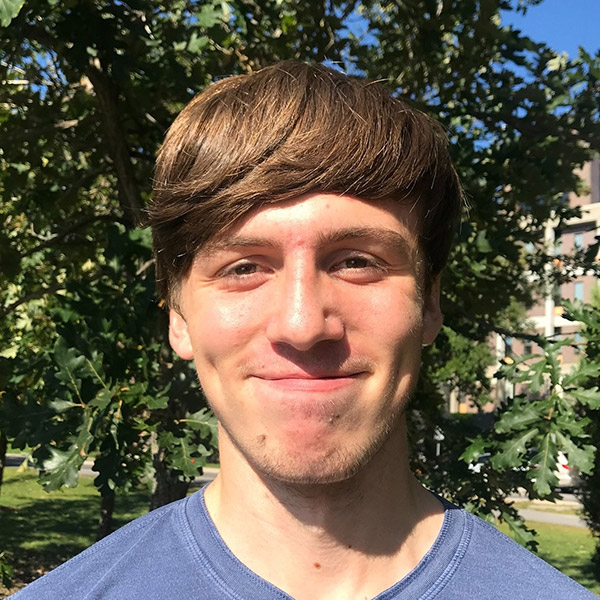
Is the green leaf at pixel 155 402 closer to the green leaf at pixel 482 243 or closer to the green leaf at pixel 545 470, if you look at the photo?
the green leaf at pixel 545 470

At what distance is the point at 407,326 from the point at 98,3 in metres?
3.04

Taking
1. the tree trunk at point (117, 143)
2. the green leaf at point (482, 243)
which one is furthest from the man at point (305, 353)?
the tree trunk at point (117, 143)

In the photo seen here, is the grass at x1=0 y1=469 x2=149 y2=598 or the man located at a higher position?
the man

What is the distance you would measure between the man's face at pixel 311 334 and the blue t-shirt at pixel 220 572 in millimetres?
229

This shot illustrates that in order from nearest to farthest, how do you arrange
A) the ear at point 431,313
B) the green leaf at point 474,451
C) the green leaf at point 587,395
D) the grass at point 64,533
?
the ear at point 431,313 → the green leaf at point 587,395 → the green leaf at point 474,451 → the grass at point 64,533

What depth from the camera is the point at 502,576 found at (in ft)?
4.74

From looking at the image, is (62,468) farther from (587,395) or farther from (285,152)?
(587,395)

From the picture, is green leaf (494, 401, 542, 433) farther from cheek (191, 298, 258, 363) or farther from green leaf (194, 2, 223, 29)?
green leaf (194, 2, 223, 29)

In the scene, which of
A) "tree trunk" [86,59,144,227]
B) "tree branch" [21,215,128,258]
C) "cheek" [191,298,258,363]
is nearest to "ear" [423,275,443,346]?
"cheek" [191,298,258,363]

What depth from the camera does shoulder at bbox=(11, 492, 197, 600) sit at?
1.44 metres

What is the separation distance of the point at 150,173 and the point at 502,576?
359 cm

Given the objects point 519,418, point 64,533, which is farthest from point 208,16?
point 64,533

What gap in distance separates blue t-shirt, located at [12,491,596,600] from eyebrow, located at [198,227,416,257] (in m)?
0.59

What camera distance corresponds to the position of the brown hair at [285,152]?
1405mm
